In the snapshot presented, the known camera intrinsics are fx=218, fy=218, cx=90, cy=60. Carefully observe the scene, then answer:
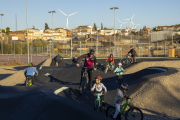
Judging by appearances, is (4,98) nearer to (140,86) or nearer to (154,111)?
(154,111)

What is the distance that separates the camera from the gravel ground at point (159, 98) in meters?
8.05

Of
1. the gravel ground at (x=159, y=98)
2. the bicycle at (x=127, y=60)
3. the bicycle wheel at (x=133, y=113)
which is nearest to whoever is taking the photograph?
the bicycle wheel at (x=133, y=113)

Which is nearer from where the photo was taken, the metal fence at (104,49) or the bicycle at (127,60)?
the bicycle at (127,60)

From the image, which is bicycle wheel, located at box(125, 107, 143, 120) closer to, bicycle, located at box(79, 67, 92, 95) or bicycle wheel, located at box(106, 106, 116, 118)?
bicycle wheel, located at box(106, 106, 116, 118)

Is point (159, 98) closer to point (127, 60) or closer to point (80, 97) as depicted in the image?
point (80, 97)

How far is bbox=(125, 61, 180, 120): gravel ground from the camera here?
26.4 ft

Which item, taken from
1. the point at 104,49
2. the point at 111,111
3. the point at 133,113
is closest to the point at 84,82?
the point at 111,111

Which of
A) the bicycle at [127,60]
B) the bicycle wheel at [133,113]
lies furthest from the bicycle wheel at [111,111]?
the bicycle at [127,60]

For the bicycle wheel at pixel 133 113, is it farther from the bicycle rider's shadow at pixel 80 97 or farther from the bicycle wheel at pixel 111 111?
the bicycle rider's shadow at pixel 80 97

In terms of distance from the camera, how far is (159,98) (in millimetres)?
8898

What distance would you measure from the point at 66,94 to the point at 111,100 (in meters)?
2.33

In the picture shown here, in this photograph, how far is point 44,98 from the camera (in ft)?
19.3

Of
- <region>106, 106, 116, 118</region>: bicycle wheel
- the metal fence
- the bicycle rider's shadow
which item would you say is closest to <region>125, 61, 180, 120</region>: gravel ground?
<region>106, 106, 116, 118</region>: bicycle wheel

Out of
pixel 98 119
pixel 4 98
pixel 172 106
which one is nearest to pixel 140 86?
pixel 172 106
